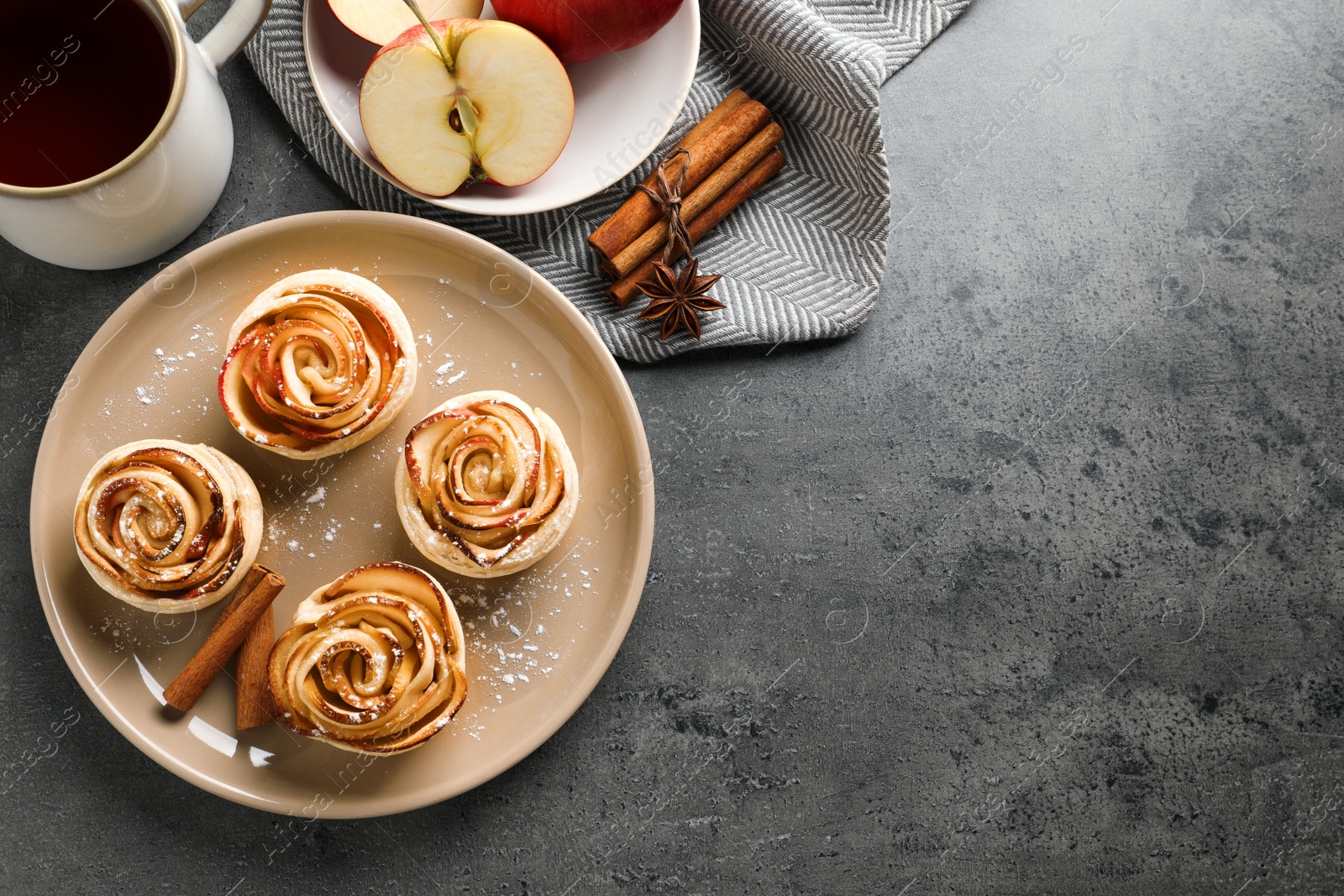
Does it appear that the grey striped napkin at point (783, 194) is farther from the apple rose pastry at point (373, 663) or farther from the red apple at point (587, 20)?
the apple rose pastry at point (373, 663)

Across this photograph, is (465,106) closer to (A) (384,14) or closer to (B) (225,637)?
(A) (384,14)

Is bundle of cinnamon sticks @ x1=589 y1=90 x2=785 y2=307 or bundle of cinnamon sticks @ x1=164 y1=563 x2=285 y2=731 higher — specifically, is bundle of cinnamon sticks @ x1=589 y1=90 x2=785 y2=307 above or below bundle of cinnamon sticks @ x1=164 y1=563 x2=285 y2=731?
above

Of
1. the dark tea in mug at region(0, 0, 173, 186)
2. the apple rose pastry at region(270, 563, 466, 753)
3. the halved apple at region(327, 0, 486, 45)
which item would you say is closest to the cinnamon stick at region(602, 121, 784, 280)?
the halved apple at region(327, 0, 486, 45)

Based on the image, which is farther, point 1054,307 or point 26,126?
point 1054,307

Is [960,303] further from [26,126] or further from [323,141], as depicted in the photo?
[26,126]

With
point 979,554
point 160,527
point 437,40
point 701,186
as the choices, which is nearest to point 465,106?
point 437,40

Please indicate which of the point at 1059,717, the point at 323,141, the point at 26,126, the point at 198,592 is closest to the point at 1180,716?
the point at 1059,717

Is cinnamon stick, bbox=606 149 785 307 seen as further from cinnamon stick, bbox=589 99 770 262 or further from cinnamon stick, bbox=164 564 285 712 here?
cinnamon stick, bbox=164 564 285 712
